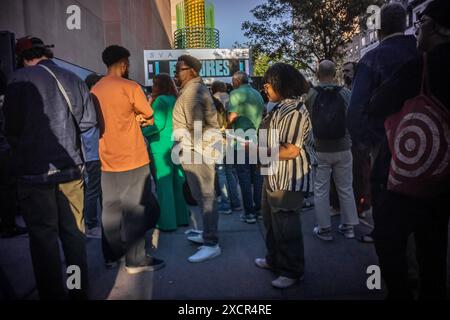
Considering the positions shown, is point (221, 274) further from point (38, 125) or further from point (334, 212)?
point (334, 212)

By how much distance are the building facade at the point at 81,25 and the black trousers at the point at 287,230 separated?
5522 millimetres

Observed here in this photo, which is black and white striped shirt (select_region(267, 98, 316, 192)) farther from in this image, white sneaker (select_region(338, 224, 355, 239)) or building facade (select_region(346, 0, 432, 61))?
building facade (select_region(346, 0, 432, 61))

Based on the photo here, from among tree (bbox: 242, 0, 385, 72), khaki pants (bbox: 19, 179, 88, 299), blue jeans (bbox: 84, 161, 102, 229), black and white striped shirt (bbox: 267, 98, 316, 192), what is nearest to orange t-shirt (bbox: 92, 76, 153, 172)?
khaki pants (bbox: 19, 179, 88, 299)

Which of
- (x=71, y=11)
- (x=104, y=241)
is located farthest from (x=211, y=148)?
(x=71, y=11)

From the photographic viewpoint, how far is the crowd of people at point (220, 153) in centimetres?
188

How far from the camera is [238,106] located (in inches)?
183

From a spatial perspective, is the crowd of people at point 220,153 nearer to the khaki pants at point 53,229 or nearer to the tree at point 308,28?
the khaki pants at point 53,229

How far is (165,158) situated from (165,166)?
0.09m

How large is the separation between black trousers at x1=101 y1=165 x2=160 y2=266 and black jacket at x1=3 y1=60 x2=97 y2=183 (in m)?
0.74

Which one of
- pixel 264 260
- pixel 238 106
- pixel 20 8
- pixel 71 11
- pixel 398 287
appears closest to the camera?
pixel 398 287

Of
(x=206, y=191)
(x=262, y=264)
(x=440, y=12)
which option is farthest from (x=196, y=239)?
(x=440, y=12)

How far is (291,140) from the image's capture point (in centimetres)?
270
